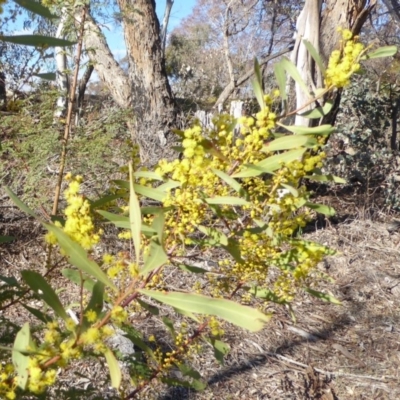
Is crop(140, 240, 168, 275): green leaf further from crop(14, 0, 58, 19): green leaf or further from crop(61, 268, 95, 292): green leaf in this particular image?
crop(14, 0, 58, 19): green leaf

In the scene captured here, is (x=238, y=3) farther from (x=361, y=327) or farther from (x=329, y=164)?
(x=361, y=327)

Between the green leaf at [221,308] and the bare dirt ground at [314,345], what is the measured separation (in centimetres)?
139

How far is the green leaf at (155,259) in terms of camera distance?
2.38 ft

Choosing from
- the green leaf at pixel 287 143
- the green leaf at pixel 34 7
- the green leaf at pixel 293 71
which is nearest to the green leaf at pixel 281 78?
the green leaf at pixel 293 71

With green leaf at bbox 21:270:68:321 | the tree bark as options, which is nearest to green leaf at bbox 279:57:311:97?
green leaf at bbox 21:270:68:321

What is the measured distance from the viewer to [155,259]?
0.73 metres

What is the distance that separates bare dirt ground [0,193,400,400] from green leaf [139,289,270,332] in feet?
4.56

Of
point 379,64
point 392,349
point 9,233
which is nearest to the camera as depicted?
point 392,349

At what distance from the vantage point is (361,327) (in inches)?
123

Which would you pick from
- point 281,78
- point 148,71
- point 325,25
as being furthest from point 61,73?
point 148,71

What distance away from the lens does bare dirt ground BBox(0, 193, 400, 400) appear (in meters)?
2.55

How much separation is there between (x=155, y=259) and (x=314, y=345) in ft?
7.91

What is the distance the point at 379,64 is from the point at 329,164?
463 cm

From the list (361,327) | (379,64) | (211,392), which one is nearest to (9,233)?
(211,392)
